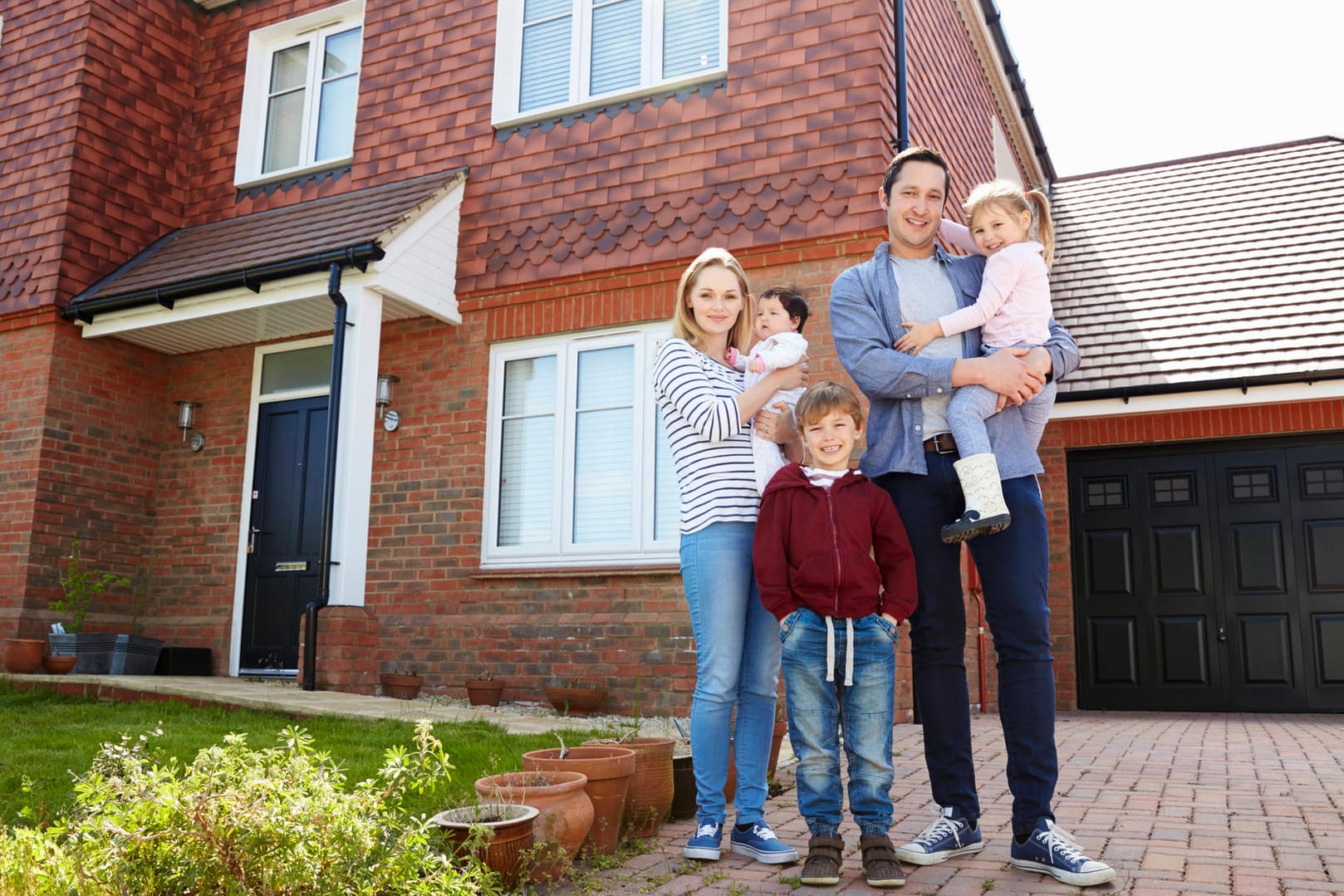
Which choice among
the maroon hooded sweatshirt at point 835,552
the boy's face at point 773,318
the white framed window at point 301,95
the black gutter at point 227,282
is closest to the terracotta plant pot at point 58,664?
the black gutter at point 227,282

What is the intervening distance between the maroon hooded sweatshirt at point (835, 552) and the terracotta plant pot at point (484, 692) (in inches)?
182

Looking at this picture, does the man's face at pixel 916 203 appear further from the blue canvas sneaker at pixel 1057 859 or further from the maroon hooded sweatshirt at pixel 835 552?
the blue canvas sneaker at pixel 1057 859

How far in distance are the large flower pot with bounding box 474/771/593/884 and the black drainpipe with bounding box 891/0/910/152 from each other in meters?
5.32

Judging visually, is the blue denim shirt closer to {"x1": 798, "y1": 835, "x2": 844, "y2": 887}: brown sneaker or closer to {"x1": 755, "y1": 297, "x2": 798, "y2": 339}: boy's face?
{"x1": 755, "y1": 297, "x2": 798, "y2": 339}: boy's face

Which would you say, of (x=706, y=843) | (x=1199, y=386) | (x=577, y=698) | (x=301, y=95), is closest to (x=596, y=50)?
(x=301, y=95)

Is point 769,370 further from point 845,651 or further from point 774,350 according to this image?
point 845,651

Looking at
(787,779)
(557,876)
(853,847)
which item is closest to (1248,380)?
(787,779)

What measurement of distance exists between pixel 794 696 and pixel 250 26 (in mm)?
9201

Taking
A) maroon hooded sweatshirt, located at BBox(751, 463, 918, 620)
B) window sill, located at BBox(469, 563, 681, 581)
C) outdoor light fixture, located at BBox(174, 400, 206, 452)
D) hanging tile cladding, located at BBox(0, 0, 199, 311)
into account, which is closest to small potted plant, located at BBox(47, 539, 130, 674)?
outdoor light fixture, located at BBox(174, 400, 206, 452)

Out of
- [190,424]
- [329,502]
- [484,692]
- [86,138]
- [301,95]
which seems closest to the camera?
[484,692]

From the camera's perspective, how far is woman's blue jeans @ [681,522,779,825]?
317 centimetres

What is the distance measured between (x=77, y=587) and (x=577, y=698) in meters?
4.20

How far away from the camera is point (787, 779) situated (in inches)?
176

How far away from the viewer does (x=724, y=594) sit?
3168 millimetres
